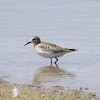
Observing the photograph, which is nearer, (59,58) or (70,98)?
(70,98)

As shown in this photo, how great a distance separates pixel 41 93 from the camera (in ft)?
29.1

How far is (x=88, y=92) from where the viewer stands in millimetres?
9156

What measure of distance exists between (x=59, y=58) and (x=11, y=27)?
280cm

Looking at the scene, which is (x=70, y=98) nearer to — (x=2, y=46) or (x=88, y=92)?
(x=88, y=92)

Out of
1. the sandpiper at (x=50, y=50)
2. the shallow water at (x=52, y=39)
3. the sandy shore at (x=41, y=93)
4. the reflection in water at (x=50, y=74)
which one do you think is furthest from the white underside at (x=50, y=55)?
the sandy shore at (x=41, y=93)

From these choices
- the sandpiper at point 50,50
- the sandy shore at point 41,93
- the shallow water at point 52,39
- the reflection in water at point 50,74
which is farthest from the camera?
the sandpiper at point 50,50

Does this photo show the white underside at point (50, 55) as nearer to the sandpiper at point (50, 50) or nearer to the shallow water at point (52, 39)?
the sandpiper at point (50, 50)

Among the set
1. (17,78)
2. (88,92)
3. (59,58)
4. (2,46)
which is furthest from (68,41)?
(88,92)

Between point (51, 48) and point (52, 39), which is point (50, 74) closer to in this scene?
point (51, 48)

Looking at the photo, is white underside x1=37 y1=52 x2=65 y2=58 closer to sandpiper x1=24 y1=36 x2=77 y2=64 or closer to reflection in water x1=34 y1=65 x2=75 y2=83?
sandpiper x1=24 y1=36 x2=77 y2=64

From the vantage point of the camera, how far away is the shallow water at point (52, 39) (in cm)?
1049

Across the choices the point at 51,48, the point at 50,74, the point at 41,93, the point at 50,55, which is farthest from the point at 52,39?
the point at 41,93

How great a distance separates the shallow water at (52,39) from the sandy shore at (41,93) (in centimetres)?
46

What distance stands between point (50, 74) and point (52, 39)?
2853 mm
